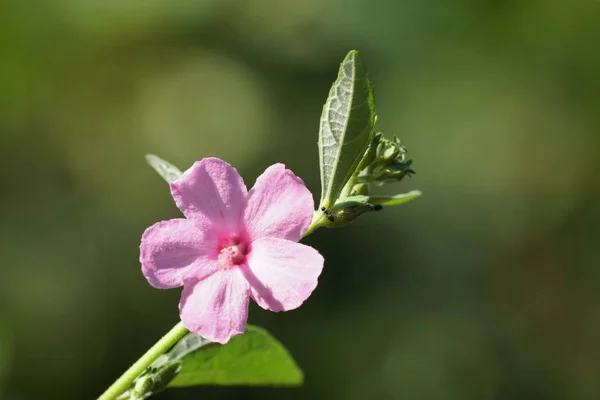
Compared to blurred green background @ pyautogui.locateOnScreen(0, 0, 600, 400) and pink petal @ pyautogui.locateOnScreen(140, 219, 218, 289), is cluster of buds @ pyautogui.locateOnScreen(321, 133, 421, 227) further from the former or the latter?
blurred green background @ pyautogui.locateOnScreen(0, 0, 600, 400)

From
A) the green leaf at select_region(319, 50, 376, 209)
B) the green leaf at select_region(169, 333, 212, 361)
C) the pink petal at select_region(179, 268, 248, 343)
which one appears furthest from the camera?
the green leaf at select_region(169, 333, 212, 361)

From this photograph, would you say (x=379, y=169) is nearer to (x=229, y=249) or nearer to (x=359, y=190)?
(x=359, y=190)

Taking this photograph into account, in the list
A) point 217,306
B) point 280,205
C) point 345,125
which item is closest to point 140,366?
point 217,306

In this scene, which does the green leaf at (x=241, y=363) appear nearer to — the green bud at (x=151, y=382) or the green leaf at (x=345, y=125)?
the green bud at (x=151, y=382)

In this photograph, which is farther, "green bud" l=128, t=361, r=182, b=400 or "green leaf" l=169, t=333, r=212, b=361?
"green leaf" l=169, t=333, r=212, b=361

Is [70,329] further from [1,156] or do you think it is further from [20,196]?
[1,156]

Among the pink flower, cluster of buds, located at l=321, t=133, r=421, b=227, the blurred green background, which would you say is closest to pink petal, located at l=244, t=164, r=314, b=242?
the pink flower
